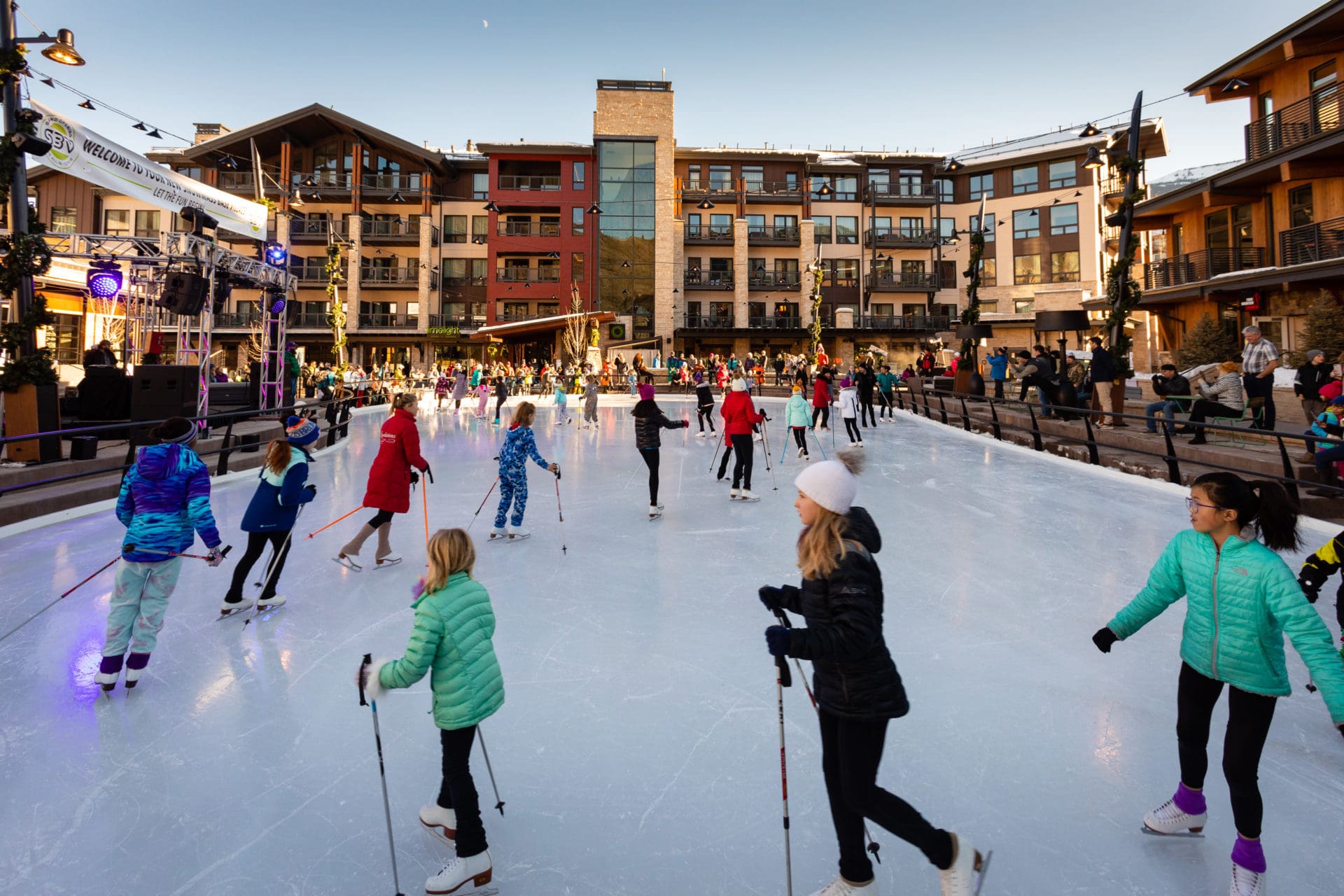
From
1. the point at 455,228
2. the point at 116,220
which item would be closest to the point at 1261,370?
the point at 455,228

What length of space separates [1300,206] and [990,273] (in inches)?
993

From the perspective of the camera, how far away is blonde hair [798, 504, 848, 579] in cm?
216

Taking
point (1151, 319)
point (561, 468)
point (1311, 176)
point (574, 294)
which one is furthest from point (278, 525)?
point (574, 294)

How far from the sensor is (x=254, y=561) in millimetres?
5102

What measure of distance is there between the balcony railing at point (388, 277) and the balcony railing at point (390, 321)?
1728mm

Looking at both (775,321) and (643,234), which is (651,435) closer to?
(643,234)

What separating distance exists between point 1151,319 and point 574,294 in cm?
2770

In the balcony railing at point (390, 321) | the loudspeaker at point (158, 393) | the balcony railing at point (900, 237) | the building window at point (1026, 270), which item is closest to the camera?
the loudspeaker at point (158, 393)

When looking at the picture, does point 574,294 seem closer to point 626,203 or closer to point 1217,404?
point 626,203

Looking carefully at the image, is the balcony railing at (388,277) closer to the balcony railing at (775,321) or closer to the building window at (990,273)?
the balcony railing at (775,321)

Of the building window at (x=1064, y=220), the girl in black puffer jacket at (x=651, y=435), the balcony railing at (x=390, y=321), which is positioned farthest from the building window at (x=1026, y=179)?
the girl in black puffer jacket at (x=651, y=435)

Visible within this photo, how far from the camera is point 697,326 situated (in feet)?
135

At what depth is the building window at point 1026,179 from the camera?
4219cm

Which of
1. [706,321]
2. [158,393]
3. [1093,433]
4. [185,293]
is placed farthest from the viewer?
[706,321]
